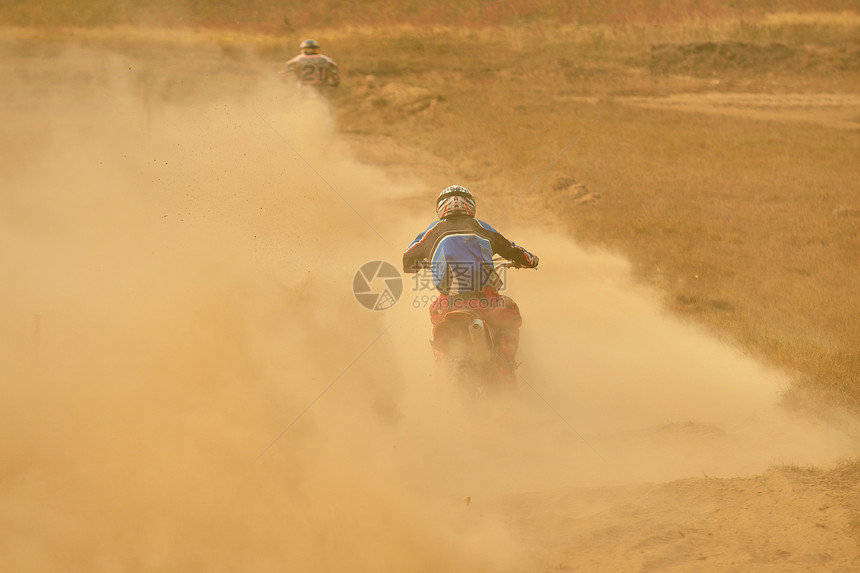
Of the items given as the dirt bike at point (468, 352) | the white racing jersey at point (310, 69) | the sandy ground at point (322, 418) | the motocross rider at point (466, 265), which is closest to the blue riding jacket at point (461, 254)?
the motocross rider at point (466, 265)

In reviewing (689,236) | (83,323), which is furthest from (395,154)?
(83,323)

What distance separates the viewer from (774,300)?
382 inches

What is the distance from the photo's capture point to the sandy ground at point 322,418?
16.3 feet

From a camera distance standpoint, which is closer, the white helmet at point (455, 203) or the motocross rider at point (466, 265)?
the motocross rider at point (466, 265)

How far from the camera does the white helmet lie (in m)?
7.11

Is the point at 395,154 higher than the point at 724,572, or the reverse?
the point at 395,154

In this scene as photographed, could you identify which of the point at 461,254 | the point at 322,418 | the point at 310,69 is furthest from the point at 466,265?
the point at 310,69

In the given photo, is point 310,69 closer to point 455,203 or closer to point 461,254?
point 455,203

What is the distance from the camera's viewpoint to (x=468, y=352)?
603 cm

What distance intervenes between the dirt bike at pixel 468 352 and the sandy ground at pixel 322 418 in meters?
0.27

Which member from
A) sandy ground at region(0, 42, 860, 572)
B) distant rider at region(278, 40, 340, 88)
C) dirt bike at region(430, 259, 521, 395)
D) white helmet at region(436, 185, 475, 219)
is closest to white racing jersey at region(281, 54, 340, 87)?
distant rider at region(278, 40, 340, 88)

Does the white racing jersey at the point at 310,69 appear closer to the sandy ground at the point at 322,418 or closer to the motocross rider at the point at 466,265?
the sandy ground at the point at 322,418

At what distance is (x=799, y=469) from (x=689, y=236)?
22.3 ft

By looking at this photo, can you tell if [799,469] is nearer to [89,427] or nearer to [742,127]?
[89,427]
